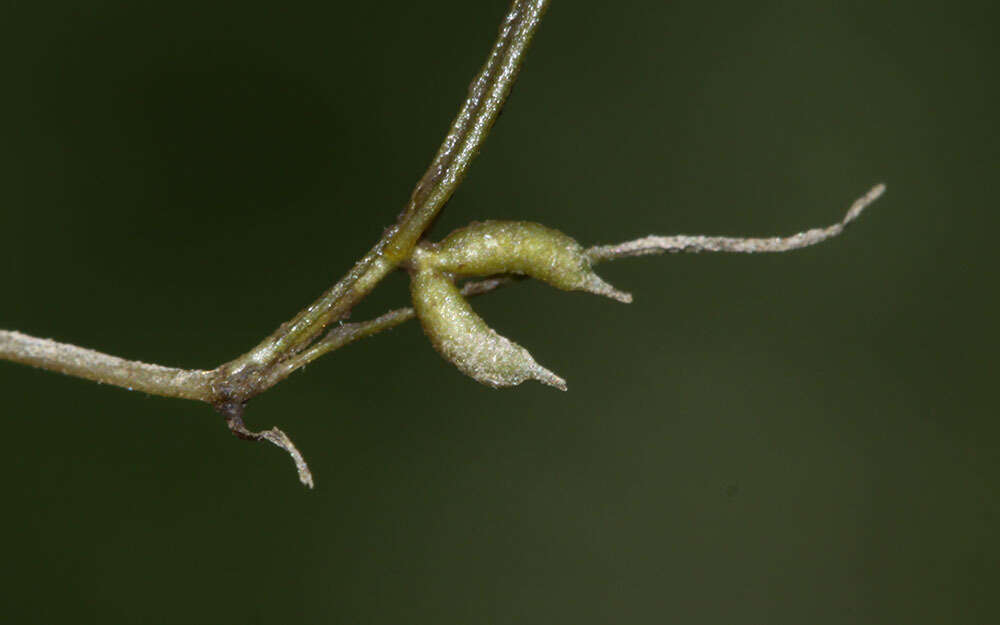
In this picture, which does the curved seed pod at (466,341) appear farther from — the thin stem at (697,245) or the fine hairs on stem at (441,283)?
the thin stem at (697,245)

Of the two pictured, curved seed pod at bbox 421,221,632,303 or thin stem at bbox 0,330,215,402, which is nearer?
thin stem at bbox 0,330,215,402

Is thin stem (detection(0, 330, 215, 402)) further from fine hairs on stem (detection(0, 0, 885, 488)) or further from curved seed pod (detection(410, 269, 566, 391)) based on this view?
curved seed pod (detection(410, 269, 566, 391))

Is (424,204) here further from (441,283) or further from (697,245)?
(697,245)

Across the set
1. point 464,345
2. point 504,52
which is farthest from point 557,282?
point 504,52

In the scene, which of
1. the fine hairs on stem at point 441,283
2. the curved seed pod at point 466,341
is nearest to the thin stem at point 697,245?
the fine hairs on stem at point 441,283

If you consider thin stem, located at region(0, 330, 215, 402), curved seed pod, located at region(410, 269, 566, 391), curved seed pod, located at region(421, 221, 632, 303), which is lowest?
thin stem, located at region(0, 330, 215, 402)

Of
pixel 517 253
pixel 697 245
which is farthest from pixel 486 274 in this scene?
pixel 697 245

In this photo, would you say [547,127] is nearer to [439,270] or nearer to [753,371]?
[753,371]

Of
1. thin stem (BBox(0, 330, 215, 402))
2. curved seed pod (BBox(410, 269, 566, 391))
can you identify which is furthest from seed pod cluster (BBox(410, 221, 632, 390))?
thin stem (BBox(0, 330, 215, 402))
